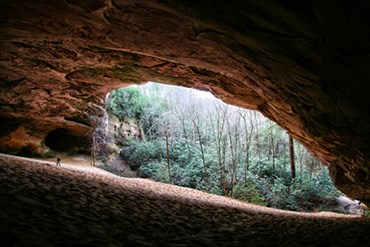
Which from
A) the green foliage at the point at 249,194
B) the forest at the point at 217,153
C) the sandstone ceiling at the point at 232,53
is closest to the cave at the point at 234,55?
the sandstone ceiling at the point at 232,53

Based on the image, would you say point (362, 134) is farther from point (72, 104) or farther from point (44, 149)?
point (44, 149)

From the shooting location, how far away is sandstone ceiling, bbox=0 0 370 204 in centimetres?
337

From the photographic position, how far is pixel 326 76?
13.1 feet

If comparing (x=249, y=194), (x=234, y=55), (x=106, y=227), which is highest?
(x=234, y=55)

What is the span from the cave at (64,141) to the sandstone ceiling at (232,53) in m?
5.98

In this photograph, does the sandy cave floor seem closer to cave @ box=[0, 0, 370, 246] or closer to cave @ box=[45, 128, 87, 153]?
cave @ box=[0, 0, 370, 246]

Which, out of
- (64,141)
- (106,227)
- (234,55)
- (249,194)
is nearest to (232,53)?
(234,55)

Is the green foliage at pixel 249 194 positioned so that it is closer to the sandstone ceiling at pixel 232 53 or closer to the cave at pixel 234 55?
the cave at pixel 234 55

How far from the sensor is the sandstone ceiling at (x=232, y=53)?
11.0ft

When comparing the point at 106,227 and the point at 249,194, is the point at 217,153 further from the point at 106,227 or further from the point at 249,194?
the point at 106,227

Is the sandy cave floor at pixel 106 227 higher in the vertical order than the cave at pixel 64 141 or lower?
lower

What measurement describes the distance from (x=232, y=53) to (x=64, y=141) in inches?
551

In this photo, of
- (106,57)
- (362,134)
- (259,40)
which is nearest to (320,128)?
(362,134)

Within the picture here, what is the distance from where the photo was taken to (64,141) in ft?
52.7
